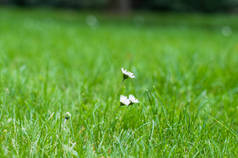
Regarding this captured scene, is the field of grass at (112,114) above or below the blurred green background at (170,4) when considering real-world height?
above

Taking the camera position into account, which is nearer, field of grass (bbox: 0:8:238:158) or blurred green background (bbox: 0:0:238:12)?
field of grass (bbox: 0:8:238:158)

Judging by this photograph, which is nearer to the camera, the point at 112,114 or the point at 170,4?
the point at 112,114

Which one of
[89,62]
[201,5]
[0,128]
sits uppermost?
[0,128]

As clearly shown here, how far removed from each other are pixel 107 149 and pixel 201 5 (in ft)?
66.2

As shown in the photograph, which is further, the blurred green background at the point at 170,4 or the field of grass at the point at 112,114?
the blurred green background at the point at 170,4

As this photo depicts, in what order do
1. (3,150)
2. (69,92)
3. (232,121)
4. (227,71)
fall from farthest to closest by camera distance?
(227,71) < (69,92) < (232,121) < (3,150)

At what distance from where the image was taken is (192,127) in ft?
4.66

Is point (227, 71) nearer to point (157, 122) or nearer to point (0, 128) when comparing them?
point (157, 122)

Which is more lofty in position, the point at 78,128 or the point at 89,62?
the point at 78,128

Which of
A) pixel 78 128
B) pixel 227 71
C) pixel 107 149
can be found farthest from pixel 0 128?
pixel 227 71

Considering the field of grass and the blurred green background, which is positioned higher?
the field of grass

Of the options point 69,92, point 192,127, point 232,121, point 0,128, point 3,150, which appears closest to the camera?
point 3,150

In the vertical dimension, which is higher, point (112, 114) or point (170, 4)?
point (112, 114)

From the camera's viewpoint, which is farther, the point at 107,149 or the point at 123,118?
the point at 123,118
